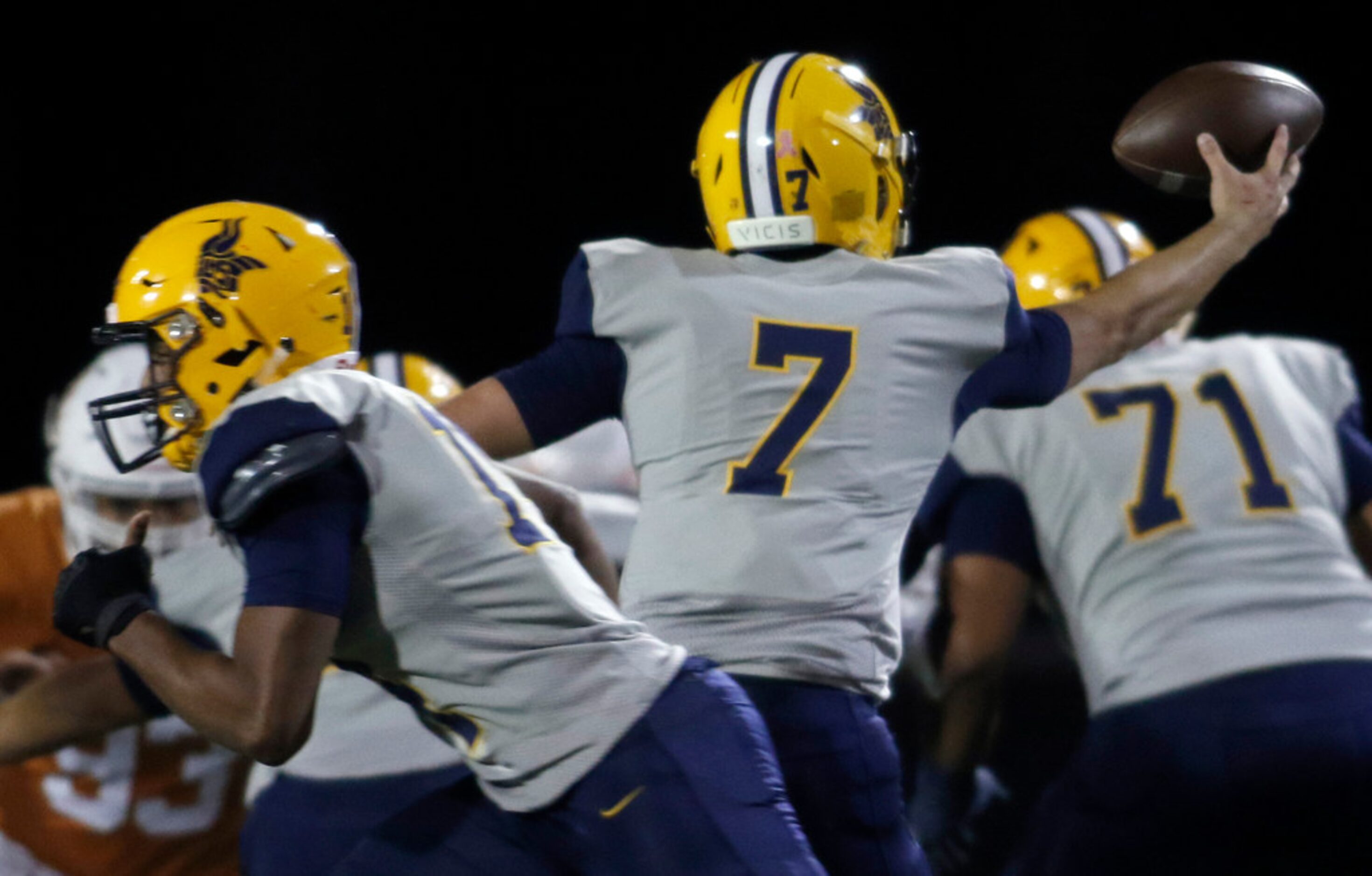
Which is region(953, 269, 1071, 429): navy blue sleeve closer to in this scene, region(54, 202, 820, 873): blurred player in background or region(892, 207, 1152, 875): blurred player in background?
region(892, 207, 1152, 875): blurred player in background

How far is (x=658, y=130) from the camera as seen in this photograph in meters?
6.27

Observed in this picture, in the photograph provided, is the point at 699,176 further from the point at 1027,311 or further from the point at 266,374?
the point at 266,374

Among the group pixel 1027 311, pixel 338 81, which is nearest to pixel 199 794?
pixel 1027 311

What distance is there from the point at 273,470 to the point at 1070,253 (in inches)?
85.7

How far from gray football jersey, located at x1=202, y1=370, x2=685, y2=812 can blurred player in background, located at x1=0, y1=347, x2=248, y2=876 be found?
102 centimetres

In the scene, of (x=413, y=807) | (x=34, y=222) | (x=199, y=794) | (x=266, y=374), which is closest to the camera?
(x=413, y=807)

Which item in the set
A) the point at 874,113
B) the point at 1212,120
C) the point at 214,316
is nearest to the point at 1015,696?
the point at 1212,120

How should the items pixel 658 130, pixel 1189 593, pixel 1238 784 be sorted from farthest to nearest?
pixel 658 130
pixel 1189 593
pixel 1238 784

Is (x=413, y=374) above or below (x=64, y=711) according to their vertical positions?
above

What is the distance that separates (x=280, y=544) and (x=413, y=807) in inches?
16.2

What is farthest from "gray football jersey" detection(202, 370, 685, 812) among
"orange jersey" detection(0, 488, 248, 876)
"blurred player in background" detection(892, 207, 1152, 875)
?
"orange jersey" detection(0, 488, 248, 876)

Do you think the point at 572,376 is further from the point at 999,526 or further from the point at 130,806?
the point at 130,806

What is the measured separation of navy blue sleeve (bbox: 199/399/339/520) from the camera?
1661mm

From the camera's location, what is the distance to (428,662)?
1.75 meters
